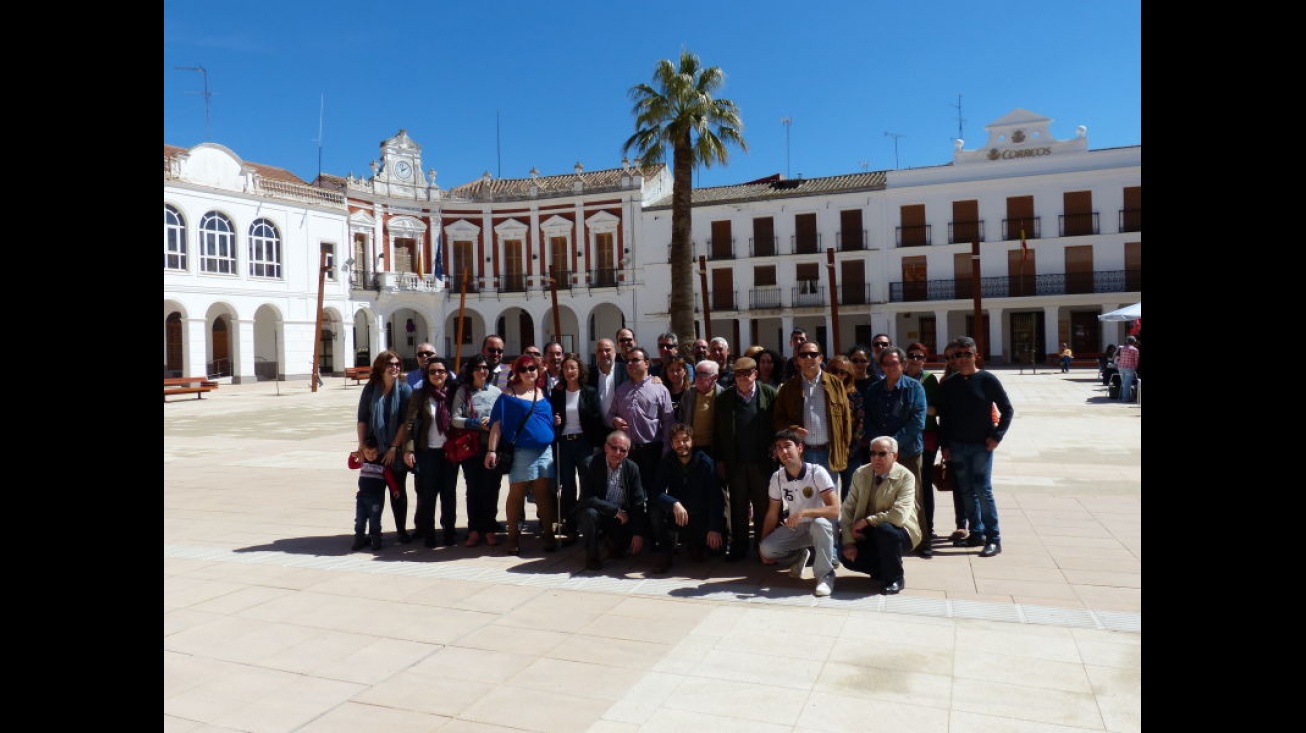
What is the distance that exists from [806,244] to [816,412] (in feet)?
117

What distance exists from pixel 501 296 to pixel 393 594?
39.0 metres

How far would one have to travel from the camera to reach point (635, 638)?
15.8 feet

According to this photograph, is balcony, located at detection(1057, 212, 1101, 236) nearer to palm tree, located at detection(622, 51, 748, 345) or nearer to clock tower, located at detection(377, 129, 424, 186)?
palm tree, located at detection(622, 51, 748, 345)

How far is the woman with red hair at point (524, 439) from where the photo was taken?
686 centimetres

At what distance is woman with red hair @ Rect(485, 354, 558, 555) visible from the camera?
686 cm

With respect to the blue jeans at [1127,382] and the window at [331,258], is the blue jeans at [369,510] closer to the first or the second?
the blue jeans at [1127,382]

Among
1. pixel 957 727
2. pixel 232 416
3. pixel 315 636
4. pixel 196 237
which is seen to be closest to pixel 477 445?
pixel 315 636

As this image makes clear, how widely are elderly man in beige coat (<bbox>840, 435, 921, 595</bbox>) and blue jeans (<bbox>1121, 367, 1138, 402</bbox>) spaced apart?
51.1 feet

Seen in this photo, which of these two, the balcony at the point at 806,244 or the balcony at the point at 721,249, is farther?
the balcony at the point at 721,249

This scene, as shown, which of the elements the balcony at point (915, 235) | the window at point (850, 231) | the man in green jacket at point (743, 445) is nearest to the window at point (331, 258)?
the window at point (850, 231)

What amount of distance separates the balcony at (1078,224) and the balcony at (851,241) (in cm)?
822

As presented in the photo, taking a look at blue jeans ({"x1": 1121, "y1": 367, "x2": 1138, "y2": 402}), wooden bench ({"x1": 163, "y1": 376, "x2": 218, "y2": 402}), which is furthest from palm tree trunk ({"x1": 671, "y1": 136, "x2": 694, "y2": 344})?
wooden bench ({"x1": 163, "y1": 376, "x2": 218, "y2": 402})

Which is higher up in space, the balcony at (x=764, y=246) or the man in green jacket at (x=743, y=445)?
the balcony at (x=764, y=246)

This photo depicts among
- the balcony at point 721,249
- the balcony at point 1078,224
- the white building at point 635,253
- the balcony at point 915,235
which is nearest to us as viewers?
the white building at point 635,253
